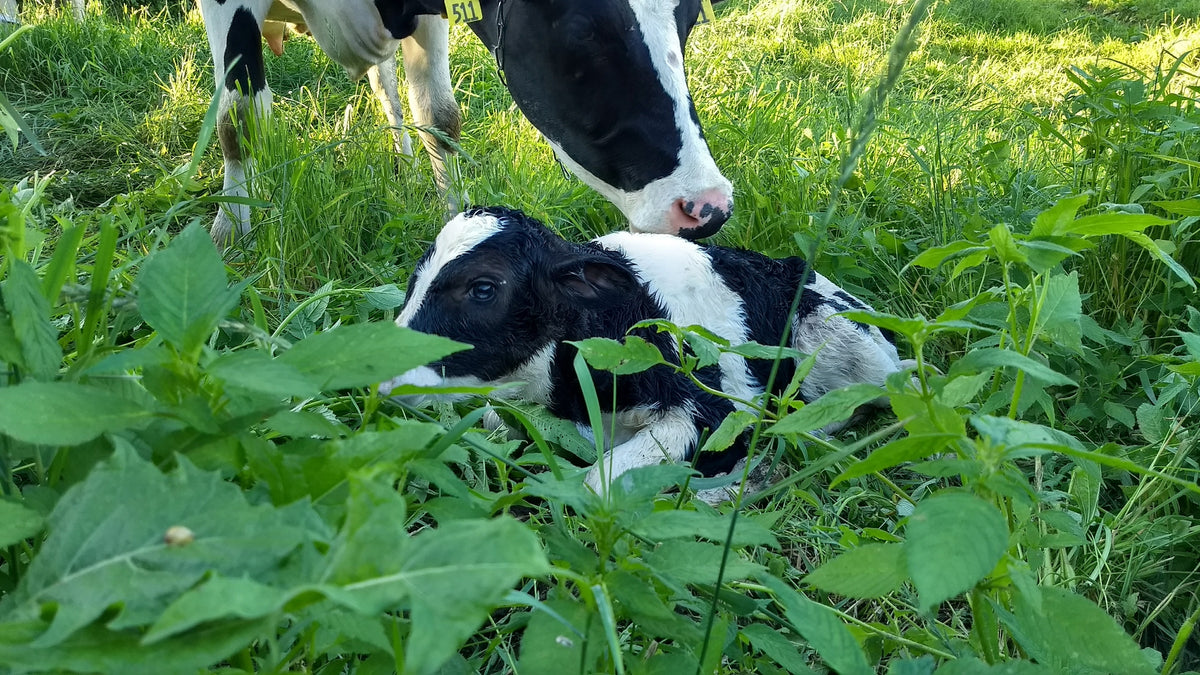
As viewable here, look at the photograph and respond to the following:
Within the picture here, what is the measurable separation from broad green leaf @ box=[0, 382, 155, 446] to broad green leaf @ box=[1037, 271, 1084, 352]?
989mm

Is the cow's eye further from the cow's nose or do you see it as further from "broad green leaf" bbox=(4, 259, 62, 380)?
"broad green leaf" bbox=(4, 259, 62, 380)

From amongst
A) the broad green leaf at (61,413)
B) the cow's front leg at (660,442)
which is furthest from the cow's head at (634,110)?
the broad green leaf at (61,413)

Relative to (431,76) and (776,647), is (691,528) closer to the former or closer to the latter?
(776,647)

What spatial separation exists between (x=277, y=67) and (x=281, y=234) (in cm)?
308

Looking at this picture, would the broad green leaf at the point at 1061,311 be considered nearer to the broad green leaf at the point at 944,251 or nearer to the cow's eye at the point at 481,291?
the broad green leaf at the point at 944,251

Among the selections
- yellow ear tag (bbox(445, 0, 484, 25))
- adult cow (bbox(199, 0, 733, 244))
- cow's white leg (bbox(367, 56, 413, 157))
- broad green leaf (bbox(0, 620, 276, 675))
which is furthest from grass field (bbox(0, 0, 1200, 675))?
cow's white leg (bbox(367, 56, 413, 157))

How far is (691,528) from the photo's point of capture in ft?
2.94

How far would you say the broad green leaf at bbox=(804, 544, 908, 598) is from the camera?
2.95 ft

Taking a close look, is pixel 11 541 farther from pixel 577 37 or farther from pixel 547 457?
pixel 577 37

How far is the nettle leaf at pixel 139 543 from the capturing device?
2.13 feet

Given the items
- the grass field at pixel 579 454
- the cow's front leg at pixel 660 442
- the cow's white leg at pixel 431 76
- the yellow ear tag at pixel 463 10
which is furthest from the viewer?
the cow's white leg at pixel 431 76

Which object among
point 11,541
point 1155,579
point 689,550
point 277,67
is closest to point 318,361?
point 11,541

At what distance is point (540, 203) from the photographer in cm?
296

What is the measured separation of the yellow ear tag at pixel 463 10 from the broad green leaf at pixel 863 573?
2.54 meters
